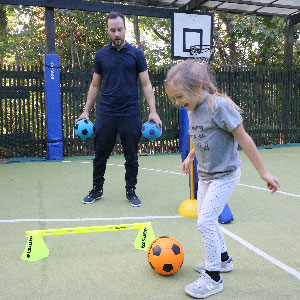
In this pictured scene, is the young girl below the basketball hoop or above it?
below

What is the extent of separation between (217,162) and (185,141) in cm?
187

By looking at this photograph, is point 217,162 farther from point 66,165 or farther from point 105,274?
point 66,165

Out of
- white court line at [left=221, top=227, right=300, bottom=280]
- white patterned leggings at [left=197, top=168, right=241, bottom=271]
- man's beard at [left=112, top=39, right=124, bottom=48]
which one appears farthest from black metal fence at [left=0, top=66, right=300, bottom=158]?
white patterned leggings at [left=197, top=168, right=241, bottom=271]

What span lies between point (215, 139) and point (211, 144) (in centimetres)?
A: 4

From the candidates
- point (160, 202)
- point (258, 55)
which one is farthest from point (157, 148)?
point (258, 55)

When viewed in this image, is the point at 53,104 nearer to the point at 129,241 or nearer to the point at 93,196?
the point at 93,196

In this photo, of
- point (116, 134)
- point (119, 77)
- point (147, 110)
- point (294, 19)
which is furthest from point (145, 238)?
point (294, 19)

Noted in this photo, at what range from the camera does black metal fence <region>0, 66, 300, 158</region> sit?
368 inches

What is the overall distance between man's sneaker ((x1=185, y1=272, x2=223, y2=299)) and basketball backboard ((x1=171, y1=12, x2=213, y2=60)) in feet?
21.5

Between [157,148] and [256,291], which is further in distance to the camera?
[157,148]

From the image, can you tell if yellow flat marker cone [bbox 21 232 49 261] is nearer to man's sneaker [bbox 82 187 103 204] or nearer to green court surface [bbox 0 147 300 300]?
green court surface [bbox 0 147 300 300]

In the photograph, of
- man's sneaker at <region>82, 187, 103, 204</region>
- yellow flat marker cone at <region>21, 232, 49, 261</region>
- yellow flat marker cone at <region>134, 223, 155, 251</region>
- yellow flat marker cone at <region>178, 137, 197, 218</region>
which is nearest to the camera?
yellow flat marker cone at <region>21, 232, 49, 261</region>

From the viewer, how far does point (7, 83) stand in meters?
9.18

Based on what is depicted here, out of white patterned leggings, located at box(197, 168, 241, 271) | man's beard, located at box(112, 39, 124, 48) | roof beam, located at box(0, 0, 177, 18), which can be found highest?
roof beam, located at box(0, 0, 177, 18)
